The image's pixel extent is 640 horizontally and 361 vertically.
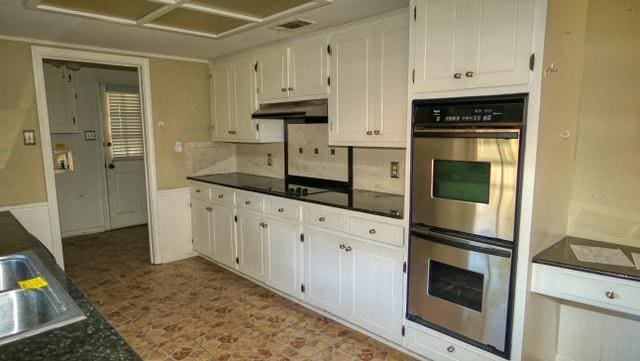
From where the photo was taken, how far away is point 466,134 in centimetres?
202

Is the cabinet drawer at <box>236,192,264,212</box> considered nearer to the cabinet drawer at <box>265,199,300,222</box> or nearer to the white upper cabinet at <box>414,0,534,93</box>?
the cabinet drawer at <box>265,199,300,222</box>

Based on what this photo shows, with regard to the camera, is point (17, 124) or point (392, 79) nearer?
point (392, 79)

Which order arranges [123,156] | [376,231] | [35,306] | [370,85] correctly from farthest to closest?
[123,156] → [370,85] → [376,231] → [35,306]

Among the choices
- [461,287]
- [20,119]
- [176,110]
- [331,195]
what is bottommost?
[461,287]

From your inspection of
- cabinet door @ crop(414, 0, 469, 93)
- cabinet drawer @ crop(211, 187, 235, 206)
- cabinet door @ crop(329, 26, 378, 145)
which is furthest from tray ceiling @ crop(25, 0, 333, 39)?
cabinet drawer @ crop(211, 187, 235, 206)

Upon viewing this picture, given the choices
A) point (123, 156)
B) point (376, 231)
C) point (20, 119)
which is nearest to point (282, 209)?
point (376, 231)

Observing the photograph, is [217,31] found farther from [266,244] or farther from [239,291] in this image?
[239,291]

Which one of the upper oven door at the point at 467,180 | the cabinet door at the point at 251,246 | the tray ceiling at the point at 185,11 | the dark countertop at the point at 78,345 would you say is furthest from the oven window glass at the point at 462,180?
the cabinet door at the point at 251,246

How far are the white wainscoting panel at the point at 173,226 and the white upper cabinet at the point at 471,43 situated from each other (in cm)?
314

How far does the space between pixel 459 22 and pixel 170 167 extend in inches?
133

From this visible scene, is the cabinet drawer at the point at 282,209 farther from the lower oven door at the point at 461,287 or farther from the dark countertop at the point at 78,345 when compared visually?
the dark countertop at the point at 78,345

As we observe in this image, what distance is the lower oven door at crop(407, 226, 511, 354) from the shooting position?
1997 mm

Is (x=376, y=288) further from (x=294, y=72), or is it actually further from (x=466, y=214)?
(x=294, y=72)

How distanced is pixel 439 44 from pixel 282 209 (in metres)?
1.80
